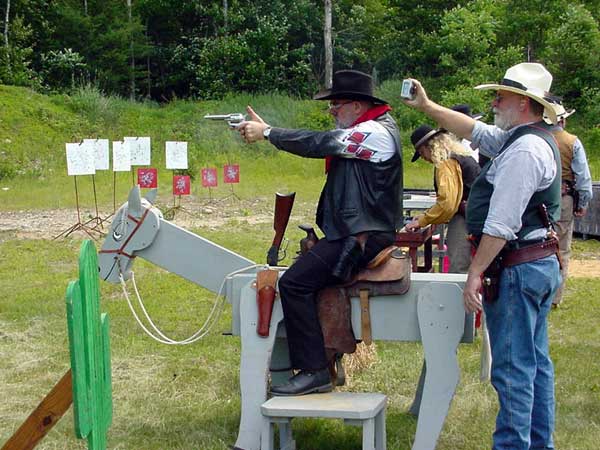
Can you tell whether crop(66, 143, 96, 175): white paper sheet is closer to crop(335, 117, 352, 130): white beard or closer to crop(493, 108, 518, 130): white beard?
crop(335, 117, 352, 130): white beard

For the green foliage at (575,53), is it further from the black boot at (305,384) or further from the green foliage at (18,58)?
the black boot at (305,384)

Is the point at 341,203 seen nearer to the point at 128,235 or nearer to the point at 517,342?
the point at 517,342

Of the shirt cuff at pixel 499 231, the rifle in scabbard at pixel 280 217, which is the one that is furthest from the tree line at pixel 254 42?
the shirt cuff at pixel 499 231

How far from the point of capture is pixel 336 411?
425cm

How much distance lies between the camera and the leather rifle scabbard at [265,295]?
4.56 metres

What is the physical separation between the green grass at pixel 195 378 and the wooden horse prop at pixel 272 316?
19.1 inches

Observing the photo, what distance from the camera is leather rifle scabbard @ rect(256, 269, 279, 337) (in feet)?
15.0

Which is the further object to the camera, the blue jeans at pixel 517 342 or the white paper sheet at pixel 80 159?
the white paper sheet at pixel 80 159

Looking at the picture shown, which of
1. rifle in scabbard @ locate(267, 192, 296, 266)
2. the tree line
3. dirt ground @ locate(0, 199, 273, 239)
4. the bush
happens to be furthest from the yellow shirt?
the tree line

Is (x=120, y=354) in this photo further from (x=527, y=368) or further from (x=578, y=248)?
(x=578, y=248)

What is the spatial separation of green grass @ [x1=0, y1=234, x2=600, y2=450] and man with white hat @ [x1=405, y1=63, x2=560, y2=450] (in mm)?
993

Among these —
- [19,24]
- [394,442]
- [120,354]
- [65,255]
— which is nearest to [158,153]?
[19,24]

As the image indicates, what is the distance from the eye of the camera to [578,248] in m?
11.8

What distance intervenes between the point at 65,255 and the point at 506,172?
8.39m
